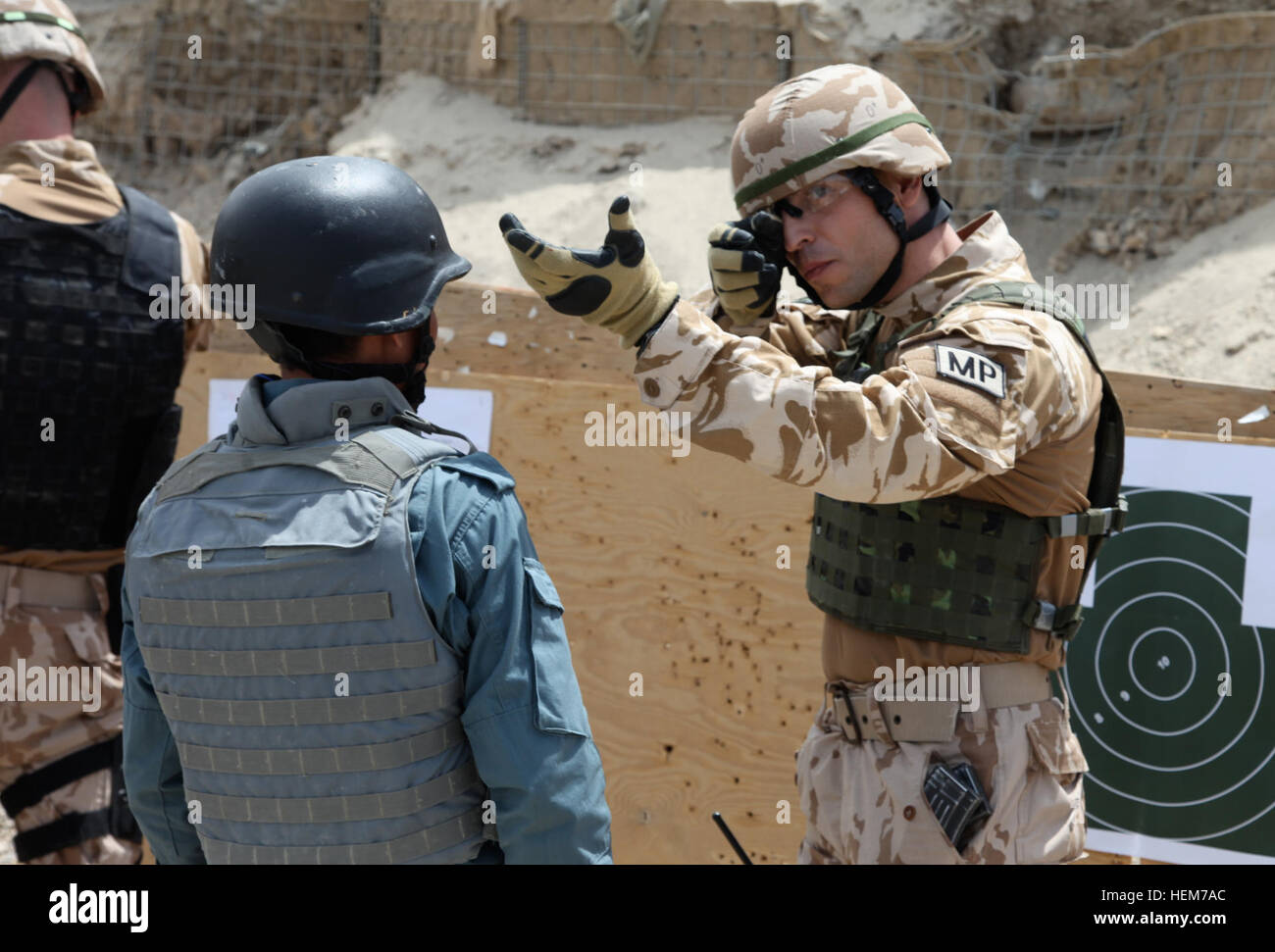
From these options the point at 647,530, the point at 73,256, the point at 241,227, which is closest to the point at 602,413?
the point at 647,530

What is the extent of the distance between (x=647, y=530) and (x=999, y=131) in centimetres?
598

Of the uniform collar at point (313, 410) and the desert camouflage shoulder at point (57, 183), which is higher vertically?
the desert camouflage shoulder at point (57, 183)

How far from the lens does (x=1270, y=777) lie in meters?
3.73

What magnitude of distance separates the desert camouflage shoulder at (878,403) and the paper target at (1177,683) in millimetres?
1708

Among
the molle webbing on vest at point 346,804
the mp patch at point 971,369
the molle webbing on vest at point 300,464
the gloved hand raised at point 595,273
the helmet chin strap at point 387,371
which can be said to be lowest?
the molle webbing on vest at point 346,804

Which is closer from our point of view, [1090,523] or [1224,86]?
[1090,523]

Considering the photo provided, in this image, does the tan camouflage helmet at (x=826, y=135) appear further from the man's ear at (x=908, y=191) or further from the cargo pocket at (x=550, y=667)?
the cargo pocket at (x=550, y=667)

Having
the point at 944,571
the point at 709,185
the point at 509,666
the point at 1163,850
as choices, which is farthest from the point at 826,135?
the point at 709,185

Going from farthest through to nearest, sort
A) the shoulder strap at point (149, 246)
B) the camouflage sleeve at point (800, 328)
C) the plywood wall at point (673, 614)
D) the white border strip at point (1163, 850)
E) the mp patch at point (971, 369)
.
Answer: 1. the plywood wall at point (673, 614)
2. the white border strip at point (1163, 850)
3. the shoulder strap at point (149, 246)
4. the camouflage sleeve at point (800, 328)
5. the mp patch at point (971, 369)

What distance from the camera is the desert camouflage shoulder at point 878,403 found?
2.18m

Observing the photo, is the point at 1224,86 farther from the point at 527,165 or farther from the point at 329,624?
the point at 329,624

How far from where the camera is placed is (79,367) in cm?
355

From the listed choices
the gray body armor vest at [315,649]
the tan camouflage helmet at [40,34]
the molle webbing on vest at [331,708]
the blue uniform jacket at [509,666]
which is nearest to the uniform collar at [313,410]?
the gray body armor vest at [315,649]

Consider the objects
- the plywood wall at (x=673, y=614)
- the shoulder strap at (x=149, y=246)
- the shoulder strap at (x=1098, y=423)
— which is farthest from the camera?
the plywood wall at (x=673, y=614)
